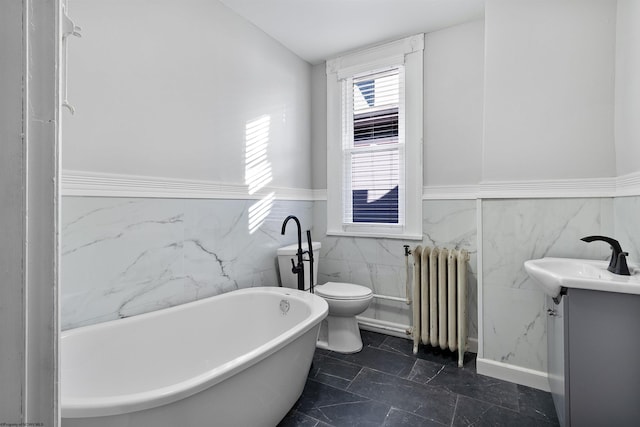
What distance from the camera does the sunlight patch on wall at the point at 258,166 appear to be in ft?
7.91

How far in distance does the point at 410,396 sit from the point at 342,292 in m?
0.81

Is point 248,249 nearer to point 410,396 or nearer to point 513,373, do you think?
point 410,396

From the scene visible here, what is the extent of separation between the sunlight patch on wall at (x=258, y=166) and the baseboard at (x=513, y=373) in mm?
1878

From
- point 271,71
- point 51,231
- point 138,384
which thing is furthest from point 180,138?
point 51,231

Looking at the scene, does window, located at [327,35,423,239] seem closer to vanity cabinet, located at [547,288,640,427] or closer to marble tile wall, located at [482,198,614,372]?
marble tile wall, located at [482,198,614,372]

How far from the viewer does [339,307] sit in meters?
2.32

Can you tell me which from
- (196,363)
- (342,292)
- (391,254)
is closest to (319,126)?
(391,254)

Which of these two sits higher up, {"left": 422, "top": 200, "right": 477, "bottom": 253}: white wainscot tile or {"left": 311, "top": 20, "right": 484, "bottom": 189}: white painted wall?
{"left": 311, "top": 20, "right": 484, "bottom": 189}: white painted wall

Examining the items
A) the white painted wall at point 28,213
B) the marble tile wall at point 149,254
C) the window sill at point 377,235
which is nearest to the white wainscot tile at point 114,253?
the marble tile wall at point 149,254

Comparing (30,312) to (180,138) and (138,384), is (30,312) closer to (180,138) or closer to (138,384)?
(138,384)

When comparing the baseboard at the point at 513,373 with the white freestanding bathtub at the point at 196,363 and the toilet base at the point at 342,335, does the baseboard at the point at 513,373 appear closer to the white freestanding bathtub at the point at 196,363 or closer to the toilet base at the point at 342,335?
the toilet base at the point at 342,335

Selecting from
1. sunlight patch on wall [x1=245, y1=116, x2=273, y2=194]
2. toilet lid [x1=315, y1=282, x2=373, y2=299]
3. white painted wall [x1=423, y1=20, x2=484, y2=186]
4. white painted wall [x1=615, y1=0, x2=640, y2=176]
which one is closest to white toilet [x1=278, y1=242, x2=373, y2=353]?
toilet lid [x1=315, y1=282, x2=373, y2=299]

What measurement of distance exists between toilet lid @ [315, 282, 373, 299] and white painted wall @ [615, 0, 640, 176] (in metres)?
1.70

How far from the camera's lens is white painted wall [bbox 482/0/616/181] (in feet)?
5.83
